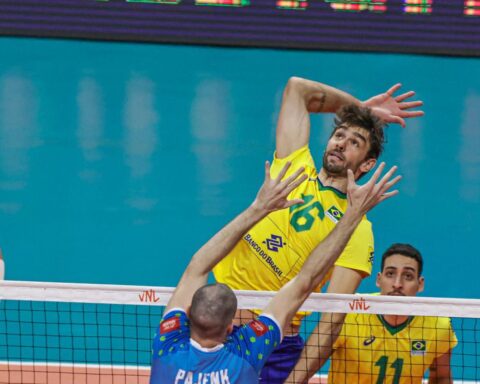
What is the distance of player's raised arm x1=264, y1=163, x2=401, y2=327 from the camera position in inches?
225

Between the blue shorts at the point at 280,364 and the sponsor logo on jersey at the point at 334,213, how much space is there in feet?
2.82

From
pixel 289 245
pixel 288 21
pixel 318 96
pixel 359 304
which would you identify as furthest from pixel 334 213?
pixel 288 21

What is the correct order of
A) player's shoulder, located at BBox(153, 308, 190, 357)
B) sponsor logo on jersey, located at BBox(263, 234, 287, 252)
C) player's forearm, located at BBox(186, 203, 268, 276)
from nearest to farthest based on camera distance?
player's shoulder, located at BBox(153, 308, 190, 357), player's forearm, located at BBox(186, 203, 268, 276), sponsor logo on jersey, located at BBox(263, 234, 287, 252)

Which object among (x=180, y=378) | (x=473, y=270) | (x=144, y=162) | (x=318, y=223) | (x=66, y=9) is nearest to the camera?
(x=180, y=378)

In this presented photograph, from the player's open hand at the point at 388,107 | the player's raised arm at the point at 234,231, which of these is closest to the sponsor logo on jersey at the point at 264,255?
the player's raised arm at the point at 234,231

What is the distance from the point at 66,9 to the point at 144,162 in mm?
6933

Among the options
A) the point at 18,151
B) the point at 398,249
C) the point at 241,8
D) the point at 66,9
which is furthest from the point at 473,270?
the point at 66,9

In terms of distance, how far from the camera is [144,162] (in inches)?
606

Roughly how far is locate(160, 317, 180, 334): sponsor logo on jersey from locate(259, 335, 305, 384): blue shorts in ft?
4.75

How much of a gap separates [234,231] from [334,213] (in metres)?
1.30

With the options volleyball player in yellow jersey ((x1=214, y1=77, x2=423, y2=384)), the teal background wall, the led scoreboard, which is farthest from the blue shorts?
the led scoreboard

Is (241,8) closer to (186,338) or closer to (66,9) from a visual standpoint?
(66,9)

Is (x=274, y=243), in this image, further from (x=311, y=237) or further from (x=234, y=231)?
(x=234, y=231)

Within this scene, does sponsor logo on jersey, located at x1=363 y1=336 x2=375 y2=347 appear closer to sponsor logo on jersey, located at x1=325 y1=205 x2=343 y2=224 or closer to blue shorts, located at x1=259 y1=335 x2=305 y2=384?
blue shorts, located at x1=259 y1=335 x2=305 y2=384
